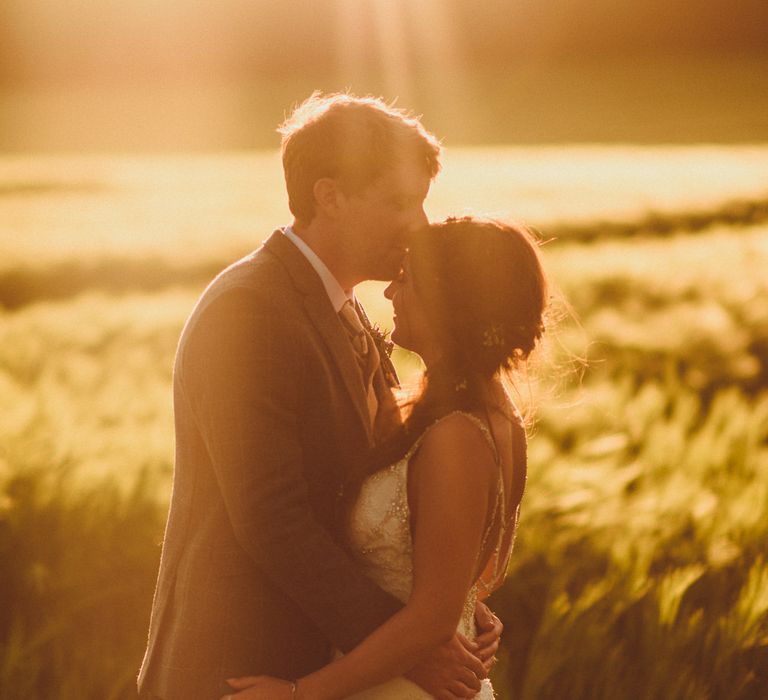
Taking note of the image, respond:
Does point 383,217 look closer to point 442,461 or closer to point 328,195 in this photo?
point 328,195

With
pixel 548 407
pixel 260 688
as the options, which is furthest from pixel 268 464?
pixel 548 407

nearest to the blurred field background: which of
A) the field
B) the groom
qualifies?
the field

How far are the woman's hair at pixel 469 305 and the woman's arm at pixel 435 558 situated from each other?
0.34 ft

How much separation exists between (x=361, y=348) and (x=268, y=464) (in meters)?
0.56

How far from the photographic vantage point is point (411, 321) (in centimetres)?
253

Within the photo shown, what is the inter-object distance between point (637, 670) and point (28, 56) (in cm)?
7235

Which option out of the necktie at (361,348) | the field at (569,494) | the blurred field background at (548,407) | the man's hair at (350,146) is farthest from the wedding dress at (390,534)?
the man's hair at (350,146)

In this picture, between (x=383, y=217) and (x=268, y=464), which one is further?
(x=383, y=217)

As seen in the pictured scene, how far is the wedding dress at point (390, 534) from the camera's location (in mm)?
2408

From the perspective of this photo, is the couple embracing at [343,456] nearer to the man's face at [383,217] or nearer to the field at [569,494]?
the man's face at [383,217]

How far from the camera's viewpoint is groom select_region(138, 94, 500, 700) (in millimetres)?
2408

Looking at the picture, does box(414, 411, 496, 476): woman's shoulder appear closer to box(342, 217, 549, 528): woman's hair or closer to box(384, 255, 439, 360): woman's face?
box(342, 217, 549, 528): woman's hair

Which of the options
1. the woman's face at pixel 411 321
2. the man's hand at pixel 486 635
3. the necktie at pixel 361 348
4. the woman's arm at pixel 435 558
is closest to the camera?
the woman's arm at pixel 435 558

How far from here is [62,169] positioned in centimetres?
2805
